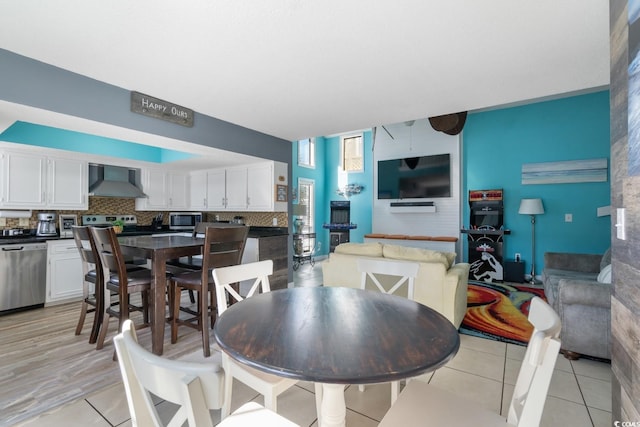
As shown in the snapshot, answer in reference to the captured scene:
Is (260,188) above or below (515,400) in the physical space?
above

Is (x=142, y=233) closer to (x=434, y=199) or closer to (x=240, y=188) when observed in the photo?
(x=240, y=188)

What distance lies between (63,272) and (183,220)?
6.34ft

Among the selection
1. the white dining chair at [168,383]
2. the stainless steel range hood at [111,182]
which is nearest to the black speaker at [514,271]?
the white dining chair at [168,383]

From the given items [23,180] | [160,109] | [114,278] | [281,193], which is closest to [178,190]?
[23,180]

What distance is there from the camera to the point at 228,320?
1.25m

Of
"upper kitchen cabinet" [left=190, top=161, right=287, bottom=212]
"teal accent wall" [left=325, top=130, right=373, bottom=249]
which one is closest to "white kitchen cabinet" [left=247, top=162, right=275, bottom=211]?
"upper kitchen cabinet" [left=190, top=161, right=287, bottom=212]

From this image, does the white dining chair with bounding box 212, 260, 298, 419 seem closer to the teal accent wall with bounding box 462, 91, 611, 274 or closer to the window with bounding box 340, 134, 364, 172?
the teal accent wall with bounding box 462, 91, 611, 274

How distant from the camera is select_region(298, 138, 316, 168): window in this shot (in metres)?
7.59

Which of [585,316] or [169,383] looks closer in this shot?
[169,383]

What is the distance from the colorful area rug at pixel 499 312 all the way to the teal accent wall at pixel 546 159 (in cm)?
120

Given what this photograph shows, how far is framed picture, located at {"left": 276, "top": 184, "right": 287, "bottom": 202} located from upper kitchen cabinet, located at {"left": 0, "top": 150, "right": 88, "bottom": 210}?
288cm

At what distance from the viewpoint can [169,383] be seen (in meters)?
0.65

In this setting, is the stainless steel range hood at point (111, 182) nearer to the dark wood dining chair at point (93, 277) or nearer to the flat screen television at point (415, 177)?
the dark wood dining chair at point (93, 277)

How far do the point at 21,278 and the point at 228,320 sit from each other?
13.2 ft
